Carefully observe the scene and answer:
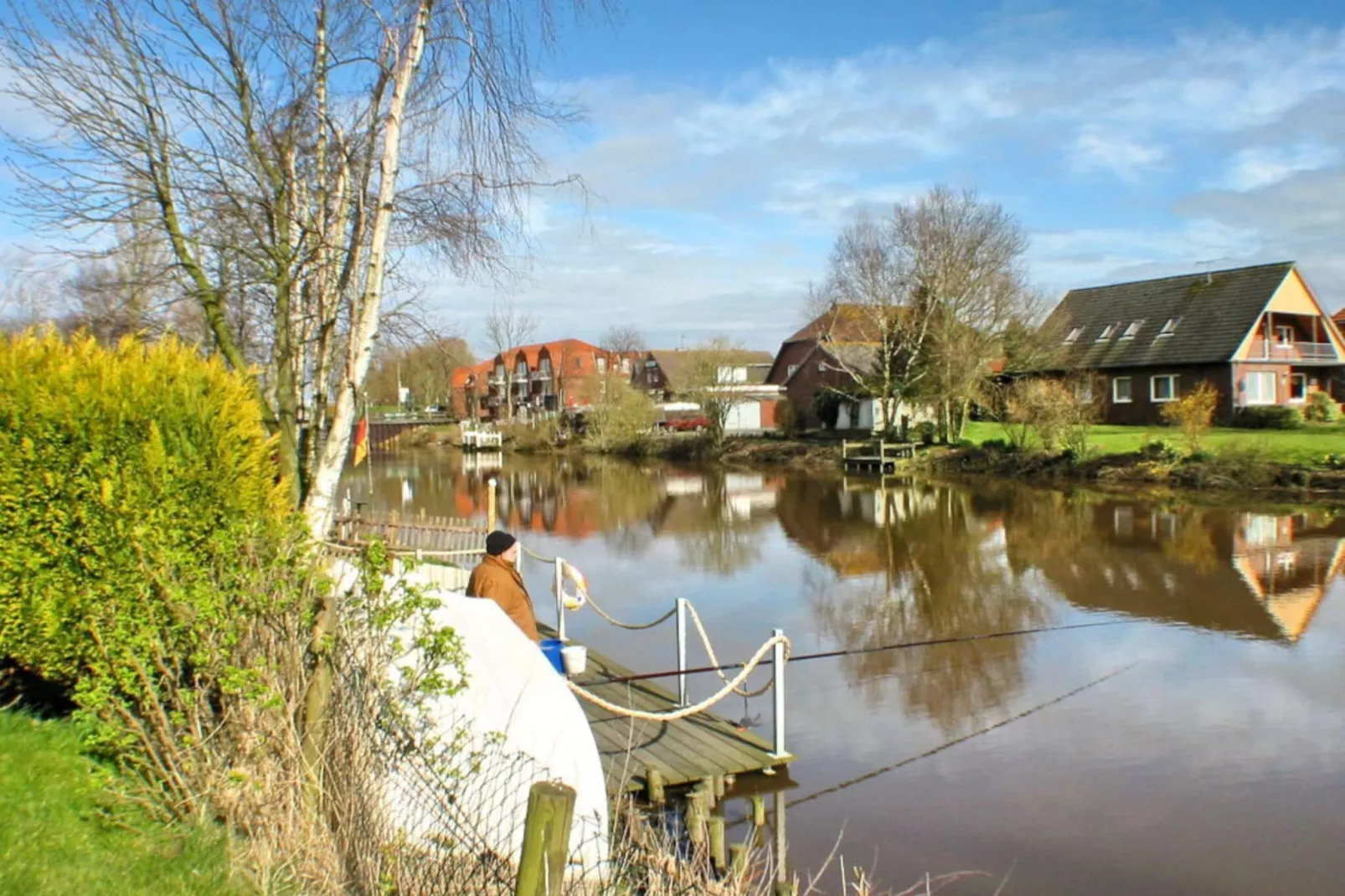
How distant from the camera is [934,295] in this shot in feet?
131

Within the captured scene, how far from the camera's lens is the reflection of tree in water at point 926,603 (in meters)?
11.1

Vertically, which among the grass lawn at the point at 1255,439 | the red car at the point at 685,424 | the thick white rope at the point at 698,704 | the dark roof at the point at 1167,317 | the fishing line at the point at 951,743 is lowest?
the fishing line at the point at 951,743

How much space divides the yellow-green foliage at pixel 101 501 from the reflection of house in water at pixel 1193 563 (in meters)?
12.3

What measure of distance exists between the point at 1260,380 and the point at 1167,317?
478cm

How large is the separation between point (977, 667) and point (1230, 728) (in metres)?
2.76

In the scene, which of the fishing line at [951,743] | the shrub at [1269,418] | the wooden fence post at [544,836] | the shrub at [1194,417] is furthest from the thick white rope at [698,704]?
the shrub at [1269,418]

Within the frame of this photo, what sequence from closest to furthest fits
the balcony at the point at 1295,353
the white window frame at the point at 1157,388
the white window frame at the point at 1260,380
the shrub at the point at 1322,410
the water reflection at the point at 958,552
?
the water reflection at the point at 958,552 → the shrub at the point at 1322,410 → the white window frame at the point at 1260,380 → the balcony at the point at 1295,353 → the white window frame at the point at 1157,388

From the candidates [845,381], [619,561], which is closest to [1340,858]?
[619,561]

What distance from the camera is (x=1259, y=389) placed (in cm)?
4050

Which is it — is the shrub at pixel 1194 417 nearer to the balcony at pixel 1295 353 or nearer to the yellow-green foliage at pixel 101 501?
the balcony at pixel 1295 353

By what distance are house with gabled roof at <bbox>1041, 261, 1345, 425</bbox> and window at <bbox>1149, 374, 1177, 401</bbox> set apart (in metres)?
0.03

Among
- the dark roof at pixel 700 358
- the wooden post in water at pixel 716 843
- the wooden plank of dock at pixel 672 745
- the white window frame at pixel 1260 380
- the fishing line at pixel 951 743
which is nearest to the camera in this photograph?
the wooden post in water at pixel 716 843

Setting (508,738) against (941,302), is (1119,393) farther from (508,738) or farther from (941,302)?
(508,738)

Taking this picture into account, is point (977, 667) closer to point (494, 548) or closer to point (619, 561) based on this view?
point (494, 548)
